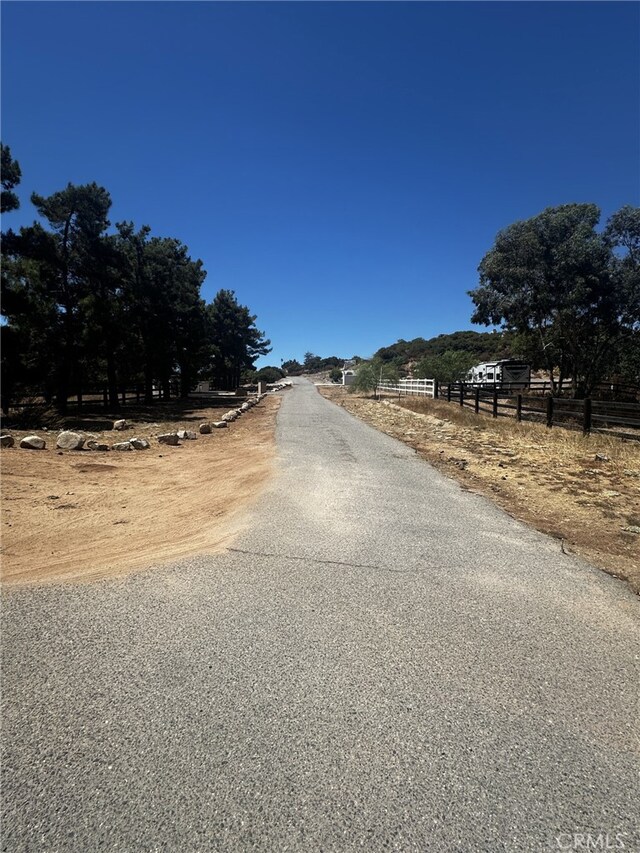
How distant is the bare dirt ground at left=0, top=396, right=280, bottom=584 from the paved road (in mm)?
566

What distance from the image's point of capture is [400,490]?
703cm

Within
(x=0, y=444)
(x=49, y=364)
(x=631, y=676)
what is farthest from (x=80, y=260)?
(x=631, y=676)

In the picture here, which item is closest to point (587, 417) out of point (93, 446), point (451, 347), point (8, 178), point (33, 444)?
point (93, 446)

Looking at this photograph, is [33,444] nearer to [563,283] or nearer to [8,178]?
[8,178]

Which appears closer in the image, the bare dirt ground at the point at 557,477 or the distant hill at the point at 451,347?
the bare dirt ground at the point at 557,477

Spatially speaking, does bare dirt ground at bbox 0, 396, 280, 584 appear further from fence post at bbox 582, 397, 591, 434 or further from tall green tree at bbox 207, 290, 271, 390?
tall green tree at bbox 207, 290, 271, 390

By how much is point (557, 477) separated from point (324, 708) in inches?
288

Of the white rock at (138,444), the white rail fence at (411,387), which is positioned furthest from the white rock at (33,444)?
the white rail fence at (411,387)

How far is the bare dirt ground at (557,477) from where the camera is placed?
195 inches

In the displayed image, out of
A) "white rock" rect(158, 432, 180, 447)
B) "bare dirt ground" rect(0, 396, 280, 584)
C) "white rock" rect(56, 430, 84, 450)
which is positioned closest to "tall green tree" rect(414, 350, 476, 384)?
"white rock" rect(158, 432, 180, 447)

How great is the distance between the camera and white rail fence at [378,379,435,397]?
32.5 m

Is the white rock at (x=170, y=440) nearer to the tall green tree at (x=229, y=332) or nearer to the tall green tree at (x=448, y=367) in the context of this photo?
the tall green tree at (x=448, y=367)

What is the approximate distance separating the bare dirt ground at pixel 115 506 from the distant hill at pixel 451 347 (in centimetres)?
6433

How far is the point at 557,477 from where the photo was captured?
810cm
